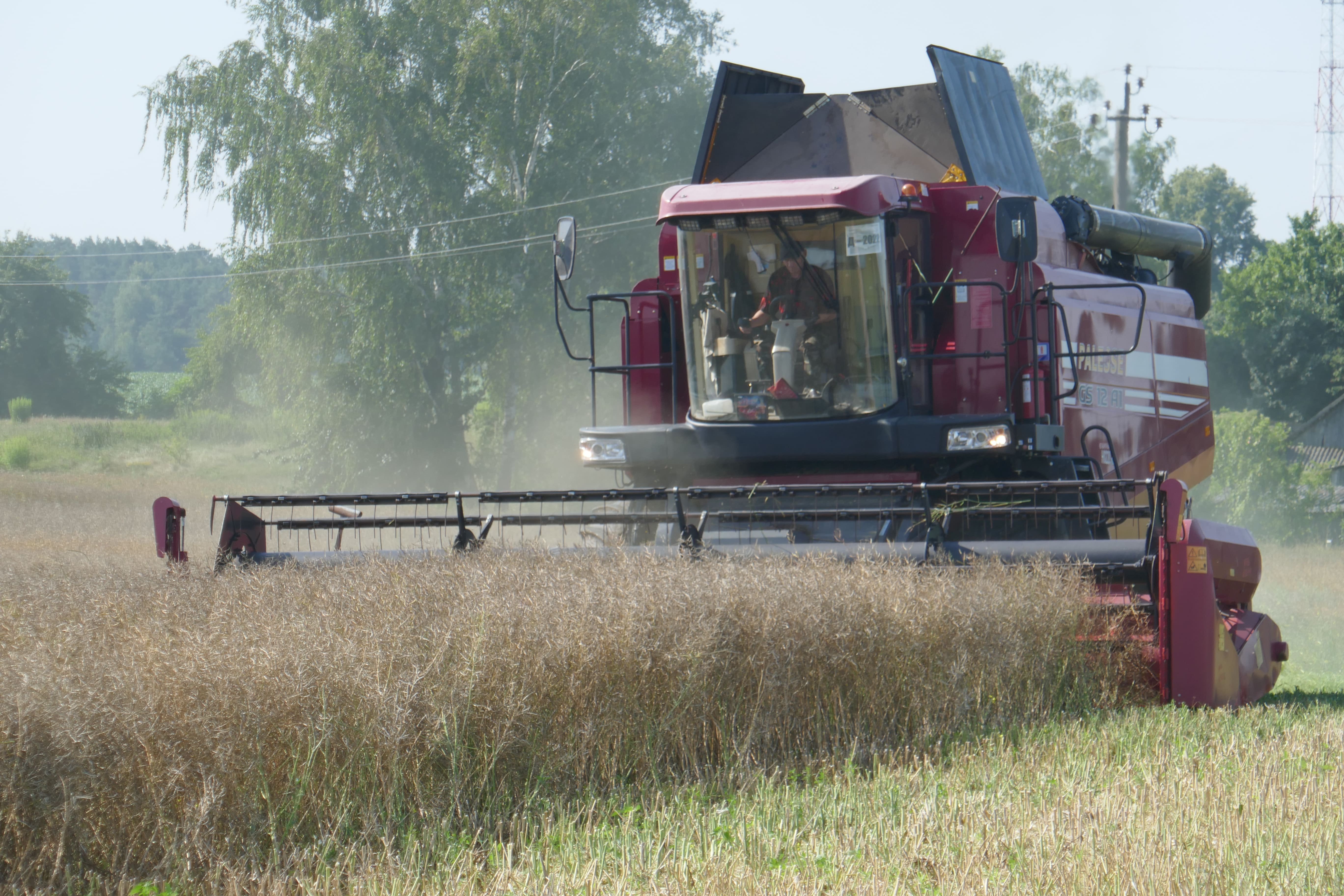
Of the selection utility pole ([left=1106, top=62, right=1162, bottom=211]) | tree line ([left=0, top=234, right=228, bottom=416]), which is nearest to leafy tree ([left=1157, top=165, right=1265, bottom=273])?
utility pole ([left=1106, top=62, right=1162, bottom=211])

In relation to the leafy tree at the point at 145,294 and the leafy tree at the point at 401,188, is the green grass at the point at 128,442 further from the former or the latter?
the leafy tree at the point at 145,294

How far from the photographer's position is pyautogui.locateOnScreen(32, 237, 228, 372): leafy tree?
9150cm

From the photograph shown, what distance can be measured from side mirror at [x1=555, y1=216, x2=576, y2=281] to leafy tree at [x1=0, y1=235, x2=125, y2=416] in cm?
4566

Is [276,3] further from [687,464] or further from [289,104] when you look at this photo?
[687,464]

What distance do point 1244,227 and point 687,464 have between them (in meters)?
66.3

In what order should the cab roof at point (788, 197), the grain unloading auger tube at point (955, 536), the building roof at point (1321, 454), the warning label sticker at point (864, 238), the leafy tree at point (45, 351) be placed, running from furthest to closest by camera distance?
the leafy tree at point (45, 351) < the building roof at point (1321, 454) < the warning label sticker at point (864, 238) < the cab roof at point (788, 197) < the grain unloading auger tube at point (955, 536)

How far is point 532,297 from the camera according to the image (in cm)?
2423

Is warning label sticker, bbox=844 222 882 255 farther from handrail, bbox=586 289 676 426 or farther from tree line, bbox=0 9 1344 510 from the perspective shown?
tree line, bbox=0 9 1344 510

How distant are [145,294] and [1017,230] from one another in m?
101

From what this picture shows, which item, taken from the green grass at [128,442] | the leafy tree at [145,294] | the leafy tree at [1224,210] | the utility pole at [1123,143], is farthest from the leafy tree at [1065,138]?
the leafy tree at [145,294]

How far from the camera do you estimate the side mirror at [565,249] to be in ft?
23.4

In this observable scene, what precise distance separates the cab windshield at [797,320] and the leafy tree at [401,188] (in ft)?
54.6

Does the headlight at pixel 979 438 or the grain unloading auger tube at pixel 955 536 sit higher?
the headlight at pixel 979 438

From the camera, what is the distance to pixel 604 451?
24.2 ft
